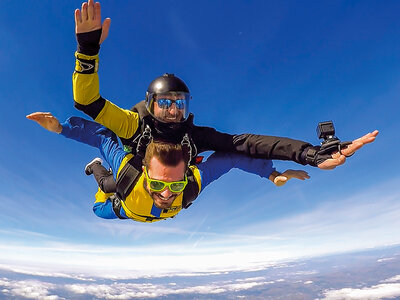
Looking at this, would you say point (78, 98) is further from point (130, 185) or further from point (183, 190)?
point (183, 190)

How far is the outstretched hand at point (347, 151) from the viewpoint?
163 cm

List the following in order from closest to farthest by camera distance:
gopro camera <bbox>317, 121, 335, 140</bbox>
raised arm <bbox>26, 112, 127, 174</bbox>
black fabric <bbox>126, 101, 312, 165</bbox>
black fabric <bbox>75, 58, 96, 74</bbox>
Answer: gopro camera <bbox>317, 121, 335, 140</bbox>, black fabric <bbox>75, 58, 96, 74</bbox>, black fabric <bbox>126, 101, 312, 165</bbox>, raised arm <bbox>26, 112, 127, 174</bbox>

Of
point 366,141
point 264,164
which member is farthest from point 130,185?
point 366,141

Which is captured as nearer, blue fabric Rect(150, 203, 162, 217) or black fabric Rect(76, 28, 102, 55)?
black fabric Rect(76, 28, 102, 55)

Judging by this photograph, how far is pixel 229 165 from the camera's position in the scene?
311cm

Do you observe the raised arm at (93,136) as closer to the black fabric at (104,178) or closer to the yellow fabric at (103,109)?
the black fabric at (104,178)

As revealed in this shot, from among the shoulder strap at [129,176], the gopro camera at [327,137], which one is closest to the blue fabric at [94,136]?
the shoulder strap at [129,176]

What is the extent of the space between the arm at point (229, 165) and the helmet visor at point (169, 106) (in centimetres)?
72

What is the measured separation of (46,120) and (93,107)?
996mm


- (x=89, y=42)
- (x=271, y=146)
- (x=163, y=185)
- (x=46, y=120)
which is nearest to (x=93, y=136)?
(x=46, y=120)

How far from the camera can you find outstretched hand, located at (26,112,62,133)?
2560 mm

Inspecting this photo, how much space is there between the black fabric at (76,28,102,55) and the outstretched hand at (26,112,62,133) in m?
1.08

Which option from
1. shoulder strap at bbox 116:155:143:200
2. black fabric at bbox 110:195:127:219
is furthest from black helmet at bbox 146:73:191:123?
black fabric at bbox 110:195:127:219

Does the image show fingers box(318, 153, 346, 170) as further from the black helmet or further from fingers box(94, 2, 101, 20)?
fingers box(94, 2, 101, 20)
